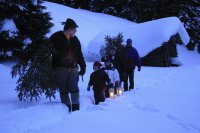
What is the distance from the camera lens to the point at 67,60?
6188mm

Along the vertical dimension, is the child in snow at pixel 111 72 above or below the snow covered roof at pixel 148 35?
below

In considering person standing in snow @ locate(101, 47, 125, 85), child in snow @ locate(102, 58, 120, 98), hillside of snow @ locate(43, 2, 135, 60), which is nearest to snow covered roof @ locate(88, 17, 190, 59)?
hillside of snow @ locate(43, 2, 135, 60)

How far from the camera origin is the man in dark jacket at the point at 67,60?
617 centimetres

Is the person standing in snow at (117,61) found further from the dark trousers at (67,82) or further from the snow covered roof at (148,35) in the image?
the snow covered roof at (148,35)

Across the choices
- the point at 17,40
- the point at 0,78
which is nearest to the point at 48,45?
the point at 0,78

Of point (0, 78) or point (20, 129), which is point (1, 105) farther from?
point (0, 78)

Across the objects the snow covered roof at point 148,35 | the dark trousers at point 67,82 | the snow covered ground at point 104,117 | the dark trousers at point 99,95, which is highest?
the snow covered roof at point 148,35

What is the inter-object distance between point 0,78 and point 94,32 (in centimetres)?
1623

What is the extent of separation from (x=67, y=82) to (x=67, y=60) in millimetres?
444

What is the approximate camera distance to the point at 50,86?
6.42 metres

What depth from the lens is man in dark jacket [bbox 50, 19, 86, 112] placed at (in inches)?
243

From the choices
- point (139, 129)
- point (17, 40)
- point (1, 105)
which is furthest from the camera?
point (17, 40)

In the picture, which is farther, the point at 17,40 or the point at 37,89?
the point at 17,40

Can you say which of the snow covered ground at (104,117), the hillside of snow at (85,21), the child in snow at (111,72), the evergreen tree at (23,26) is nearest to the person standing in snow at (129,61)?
the child in snow at (111,72)
